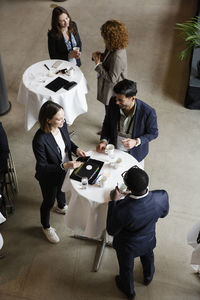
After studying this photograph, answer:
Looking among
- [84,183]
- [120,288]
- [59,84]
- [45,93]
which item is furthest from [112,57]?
[120,288]

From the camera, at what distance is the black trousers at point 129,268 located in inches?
117

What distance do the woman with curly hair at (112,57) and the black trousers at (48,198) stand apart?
1.37m

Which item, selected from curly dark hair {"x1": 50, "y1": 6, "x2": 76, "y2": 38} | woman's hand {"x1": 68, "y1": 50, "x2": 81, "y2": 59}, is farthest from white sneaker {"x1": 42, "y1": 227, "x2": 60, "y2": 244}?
curly dark hair {"x1": 50, "y1": 6, "x2": 76, "y2": 38}

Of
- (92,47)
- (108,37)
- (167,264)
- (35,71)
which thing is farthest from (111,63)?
(92,47)

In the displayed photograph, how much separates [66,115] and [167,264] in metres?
2.18

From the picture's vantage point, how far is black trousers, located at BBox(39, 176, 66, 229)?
349 centimetres

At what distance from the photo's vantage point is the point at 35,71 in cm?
A: 471

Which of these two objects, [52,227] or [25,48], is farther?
[25,48]

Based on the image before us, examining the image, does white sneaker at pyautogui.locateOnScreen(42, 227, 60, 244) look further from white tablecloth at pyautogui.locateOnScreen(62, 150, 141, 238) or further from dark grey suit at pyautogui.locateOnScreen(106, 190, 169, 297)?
dark grey suit at pyautogui.locateOnScreen(106, 190, 169, 297)

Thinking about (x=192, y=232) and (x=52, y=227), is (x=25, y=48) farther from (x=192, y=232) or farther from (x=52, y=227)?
(x=192, y=232)

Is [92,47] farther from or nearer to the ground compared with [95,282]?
farther from the ground

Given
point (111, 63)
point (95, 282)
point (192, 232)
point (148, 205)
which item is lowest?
point (95, 282)

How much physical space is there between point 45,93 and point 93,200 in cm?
181

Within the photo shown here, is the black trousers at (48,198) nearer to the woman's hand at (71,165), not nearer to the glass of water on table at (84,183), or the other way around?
the woman's hand at (71,165)
